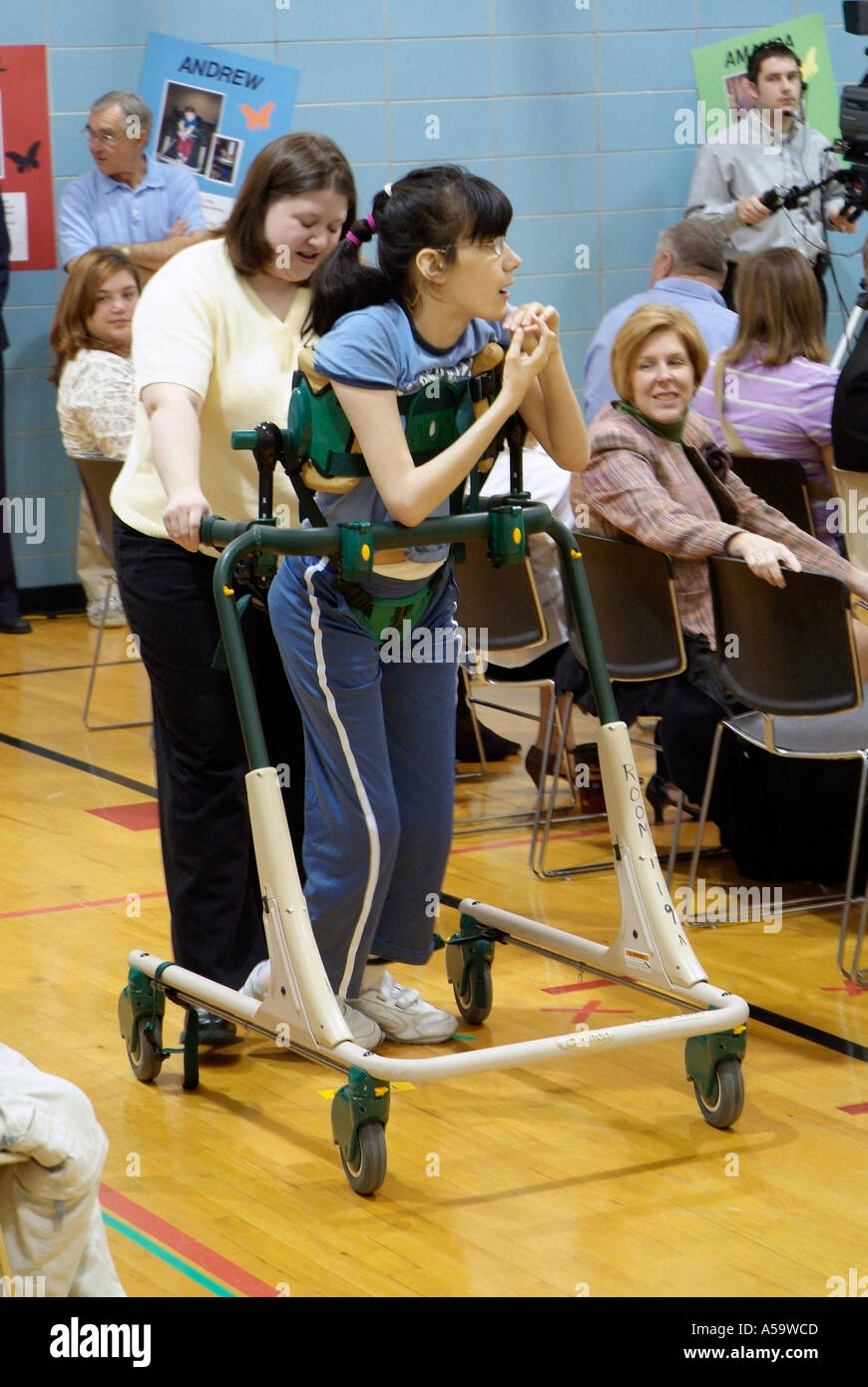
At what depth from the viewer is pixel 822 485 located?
5.39m

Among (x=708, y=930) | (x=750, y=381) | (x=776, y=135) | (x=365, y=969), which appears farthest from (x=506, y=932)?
(x=776, y=135)

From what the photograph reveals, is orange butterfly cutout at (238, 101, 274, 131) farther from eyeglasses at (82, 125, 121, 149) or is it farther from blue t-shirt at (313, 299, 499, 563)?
blue t-shirt at (313, 299, 499, 563)

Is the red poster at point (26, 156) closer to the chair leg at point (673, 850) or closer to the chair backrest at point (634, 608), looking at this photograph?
the chair backrest at point (634, 608)

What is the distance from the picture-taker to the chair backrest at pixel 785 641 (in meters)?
3.65

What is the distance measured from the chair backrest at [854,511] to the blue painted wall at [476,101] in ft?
11.6

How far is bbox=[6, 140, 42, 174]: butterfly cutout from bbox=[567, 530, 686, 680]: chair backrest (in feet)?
14.3

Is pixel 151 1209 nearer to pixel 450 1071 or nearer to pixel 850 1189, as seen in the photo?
pixel 450 1071

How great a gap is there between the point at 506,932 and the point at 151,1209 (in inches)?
37.3

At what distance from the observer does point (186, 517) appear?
2.82 m

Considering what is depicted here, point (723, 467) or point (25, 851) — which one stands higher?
point (723, 467)

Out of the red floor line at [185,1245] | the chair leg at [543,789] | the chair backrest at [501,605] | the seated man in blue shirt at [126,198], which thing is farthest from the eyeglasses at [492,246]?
the seated man in blue shirt at [126,198]

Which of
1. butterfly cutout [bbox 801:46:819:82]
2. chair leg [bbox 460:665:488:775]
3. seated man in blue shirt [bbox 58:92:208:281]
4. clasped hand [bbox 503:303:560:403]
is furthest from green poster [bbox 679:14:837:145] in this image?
clasped hand [bbox 503:303:560:403]

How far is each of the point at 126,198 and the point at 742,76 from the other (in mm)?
2966

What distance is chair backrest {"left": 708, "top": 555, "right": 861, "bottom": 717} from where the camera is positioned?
3.65m
